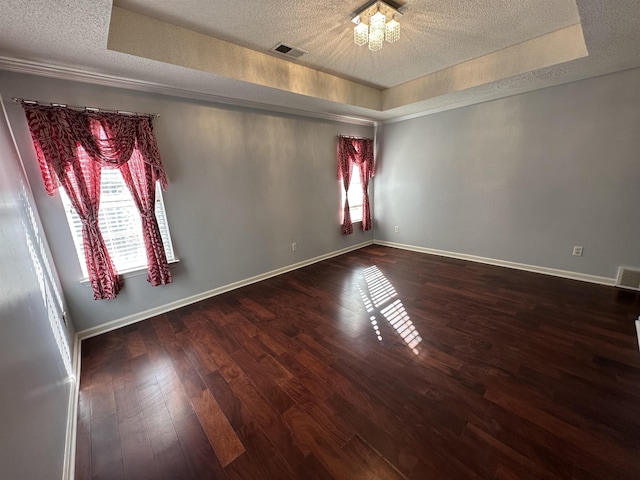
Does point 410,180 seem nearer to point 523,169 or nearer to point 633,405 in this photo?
point 523,169

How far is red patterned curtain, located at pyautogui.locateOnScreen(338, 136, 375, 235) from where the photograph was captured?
4445mm

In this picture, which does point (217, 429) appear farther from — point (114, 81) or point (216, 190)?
point (114, 81)

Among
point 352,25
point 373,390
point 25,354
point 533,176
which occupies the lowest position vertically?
point 373,390

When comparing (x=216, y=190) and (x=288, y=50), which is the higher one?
(x=288, y=50)

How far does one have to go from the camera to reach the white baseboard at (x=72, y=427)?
1279 mm

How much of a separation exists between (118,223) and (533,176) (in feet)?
16.7

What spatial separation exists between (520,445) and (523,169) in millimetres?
3458

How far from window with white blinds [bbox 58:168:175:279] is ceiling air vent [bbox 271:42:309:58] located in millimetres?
1893

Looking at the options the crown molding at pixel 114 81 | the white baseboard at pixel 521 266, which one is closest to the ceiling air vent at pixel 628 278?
the white baseboard at pixel 521 266

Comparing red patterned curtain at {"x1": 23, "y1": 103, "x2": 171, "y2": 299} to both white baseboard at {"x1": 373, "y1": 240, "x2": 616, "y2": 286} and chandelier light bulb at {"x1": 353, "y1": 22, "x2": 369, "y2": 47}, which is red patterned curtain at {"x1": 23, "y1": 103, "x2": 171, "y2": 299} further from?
white baseboard at {"x1": 373, "y1": 240, "x2": 616, "y2": 286}

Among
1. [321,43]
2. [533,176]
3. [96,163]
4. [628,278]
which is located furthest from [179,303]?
[628,278]

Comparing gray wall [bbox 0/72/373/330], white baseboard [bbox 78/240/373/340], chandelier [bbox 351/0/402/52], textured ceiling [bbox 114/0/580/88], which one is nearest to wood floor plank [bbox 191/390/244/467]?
white baseboard [bbox 78/240/373/340]

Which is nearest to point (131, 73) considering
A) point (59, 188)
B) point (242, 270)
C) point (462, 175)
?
point (59, 188)

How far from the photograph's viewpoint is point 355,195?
16.1 ft
